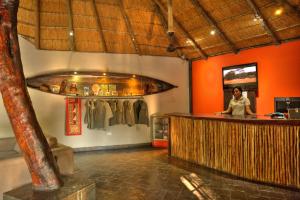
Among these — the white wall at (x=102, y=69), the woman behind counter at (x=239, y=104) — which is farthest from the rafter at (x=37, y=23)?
the woman behind counter at (x=239, y=104)

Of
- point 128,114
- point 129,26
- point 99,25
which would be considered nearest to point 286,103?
point 128,114

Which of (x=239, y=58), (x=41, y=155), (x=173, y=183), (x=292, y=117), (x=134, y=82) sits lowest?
(x=173, y=183)

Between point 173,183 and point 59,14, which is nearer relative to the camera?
point 173,183

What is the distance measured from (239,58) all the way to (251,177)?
3.83m

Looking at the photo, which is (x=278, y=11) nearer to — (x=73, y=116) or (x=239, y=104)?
(x=239, y=104)

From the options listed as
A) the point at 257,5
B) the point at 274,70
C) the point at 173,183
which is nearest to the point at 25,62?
the point at 173,183

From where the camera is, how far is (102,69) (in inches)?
284

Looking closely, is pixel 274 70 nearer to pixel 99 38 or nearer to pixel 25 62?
pixel 99 38

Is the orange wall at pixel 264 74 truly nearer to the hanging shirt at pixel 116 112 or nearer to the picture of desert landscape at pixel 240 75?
the picture of desert landscape at pixel 240 75

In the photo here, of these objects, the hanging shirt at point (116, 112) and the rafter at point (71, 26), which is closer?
the rafter at point (71, 26)

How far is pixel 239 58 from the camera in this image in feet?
22.7

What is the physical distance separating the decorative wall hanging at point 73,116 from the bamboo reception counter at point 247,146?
305 centimetres

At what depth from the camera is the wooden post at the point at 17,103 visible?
2.04 metres

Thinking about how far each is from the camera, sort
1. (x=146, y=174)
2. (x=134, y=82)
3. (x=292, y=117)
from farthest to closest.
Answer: (x=134, y=82) → (x=146, y=174) → (x=292, y=117)
